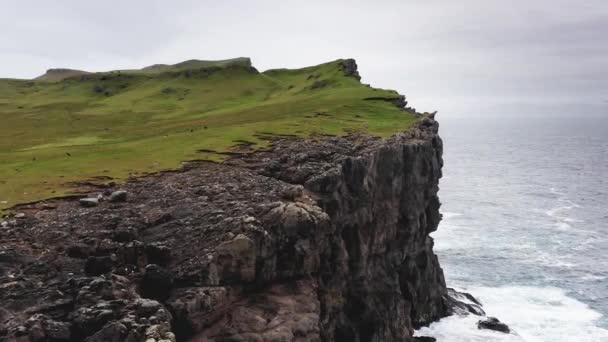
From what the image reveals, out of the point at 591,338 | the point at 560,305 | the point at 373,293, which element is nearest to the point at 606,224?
the point at 560,305

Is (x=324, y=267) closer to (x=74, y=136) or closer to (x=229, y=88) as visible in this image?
(x=74, y=136)

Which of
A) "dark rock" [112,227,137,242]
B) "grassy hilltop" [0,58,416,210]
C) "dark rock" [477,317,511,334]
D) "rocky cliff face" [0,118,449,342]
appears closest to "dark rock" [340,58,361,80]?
"grassy hilltop" [0,58,416,210]

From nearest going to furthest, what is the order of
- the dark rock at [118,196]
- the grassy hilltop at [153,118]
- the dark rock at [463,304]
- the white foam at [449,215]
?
the dark rock at [118,196]
the grassy hilltop at [153,118]
the dark rock at [463,304]
the white foam at [449,215]

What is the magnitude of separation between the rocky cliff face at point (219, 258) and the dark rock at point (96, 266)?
0.05m

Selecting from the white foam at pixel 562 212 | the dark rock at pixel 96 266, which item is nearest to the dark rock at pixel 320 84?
the white foam at pixel 562 212

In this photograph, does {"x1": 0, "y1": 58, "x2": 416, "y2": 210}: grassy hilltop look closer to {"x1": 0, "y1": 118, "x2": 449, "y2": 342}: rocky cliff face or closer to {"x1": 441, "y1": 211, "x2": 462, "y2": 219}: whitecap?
{"x1": 0, "y1": 118, "x2": 449, "y2": 342}: rocky cliff face

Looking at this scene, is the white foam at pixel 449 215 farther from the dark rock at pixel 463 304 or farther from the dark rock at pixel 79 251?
the dark rock at pixel 79 251

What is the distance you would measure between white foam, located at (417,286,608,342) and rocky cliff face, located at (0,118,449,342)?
1168cm

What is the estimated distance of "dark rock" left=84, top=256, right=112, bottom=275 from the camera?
974 inches

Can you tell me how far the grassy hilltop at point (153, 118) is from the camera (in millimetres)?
42500

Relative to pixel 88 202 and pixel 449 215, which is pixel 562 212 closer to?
pixel 449 215

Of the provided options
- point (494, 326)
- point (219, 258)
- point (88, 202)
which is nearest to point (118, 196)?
point (88, 202)

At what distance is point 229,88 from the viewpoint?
445ft

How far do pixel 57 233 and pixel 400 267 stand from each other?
3520 cm
